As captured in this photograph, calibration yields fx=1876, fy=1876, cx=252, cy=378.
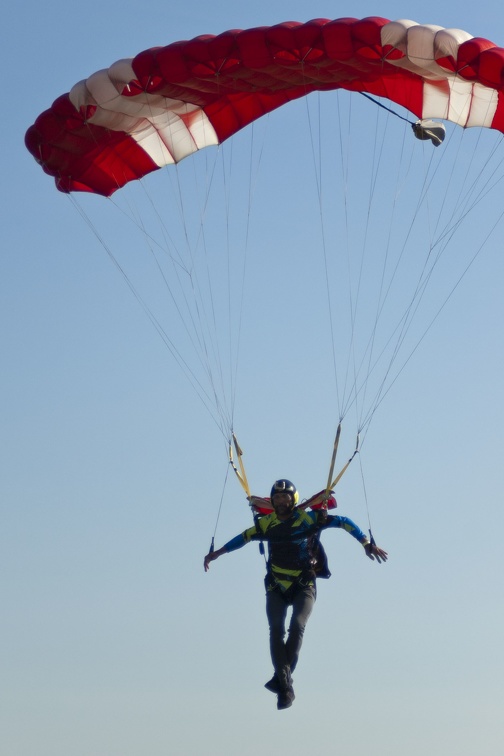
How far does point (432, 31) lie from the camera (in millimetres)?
20781

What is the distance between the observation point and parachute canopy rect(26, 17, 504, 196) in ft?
68.1

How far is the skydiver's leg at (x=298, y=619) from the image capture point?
20.0m

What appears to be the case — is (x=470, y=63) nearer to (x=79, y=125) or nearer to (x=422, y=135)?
(x=422, y=135)

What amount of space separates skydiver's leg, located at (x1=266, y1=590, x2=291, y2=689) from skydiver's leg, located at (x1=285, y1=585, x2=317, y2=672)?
0.08 m

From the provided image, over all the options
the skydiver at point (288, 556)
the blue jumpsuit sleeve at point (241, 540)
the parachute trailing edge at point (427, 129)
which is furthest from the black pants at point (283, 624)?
the parachute trailing edge at point (427, 129)

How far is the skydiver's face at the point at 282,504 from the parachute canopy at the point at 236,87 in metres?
4.82

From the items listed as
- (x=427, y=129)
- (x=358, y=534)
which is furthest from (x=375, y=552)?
(x=427, y=129)

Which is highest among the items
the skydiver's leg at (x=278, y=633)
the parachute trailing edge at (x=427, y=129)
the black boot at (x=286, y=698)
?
the parachute trailing edge at (x=427, y=129)

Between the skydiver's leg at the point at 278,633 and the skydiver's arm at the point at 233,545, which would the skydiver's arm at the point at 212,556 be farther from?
the skydiver's leg at the point at 278,633

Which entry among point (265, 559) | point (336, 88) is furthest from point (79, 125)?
point (265, 559)

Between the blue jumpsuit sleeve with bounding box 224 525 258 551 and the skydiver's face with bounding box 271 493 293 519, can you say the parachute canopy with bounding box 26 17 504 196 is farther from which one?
the blue jumpsuit sleeve with bounding box 224 525 258 551

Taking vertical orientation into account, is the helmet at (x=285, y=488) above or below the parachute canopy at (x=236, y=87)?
below

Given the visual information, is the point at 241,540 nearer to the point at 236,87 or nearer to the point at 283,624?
the point at 283,624

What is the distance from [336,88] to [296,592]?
633 cm
